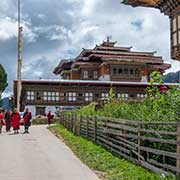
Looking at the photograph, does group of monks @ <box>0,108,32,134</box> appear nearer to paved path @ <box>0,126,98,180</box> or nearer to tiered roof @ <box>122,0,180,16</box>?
paved path @ <box>0,126,98,180</box>

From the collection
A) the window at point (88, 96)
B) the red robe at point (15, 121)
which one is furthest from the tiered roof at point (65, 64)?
the red robe at point (15, 121)

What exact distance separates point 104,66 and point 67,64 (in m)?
11.8

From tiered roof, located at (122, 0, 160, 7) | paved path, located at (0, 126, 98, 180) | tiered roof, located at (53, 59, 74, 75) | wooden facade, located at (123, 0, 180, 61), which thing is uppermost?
tiered roof, located at (53, 59, 74, 75)

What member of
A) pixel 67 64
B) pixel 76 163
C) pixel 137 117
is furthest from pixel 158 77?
pixel 67 64

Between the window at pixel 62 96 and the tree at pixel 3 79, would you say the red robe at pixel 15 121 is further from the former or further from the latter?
the tree at pixel 3 79

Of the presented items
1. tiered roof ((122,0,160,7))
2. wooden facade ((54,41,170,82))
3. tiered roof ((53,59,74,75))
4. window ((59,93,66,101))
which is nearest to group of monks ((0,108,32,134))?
tiered roof ((122,0,160,7))

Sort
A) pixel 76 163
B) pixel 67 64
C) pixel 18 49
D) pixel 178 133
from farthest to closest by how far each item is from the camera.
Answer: pixel 67 64, pixel 18 49, pixel 76 163, pixel 178 133

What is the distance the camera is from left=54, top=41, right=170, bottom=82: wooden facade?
217 feet

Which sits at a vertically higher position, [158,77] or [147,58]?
[147,58]

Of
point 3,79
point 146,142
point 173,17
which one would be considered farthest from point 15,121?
point 3,79

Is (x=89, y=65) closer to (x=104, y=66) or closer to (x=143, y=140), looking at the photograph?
(x=104, y=66)

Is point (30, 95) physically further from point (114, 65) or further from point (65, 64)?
point (65, 64)

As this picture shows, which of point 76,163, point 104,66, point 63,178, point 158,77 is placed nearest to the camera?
point 63,178

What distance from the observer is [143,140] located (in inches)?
435
